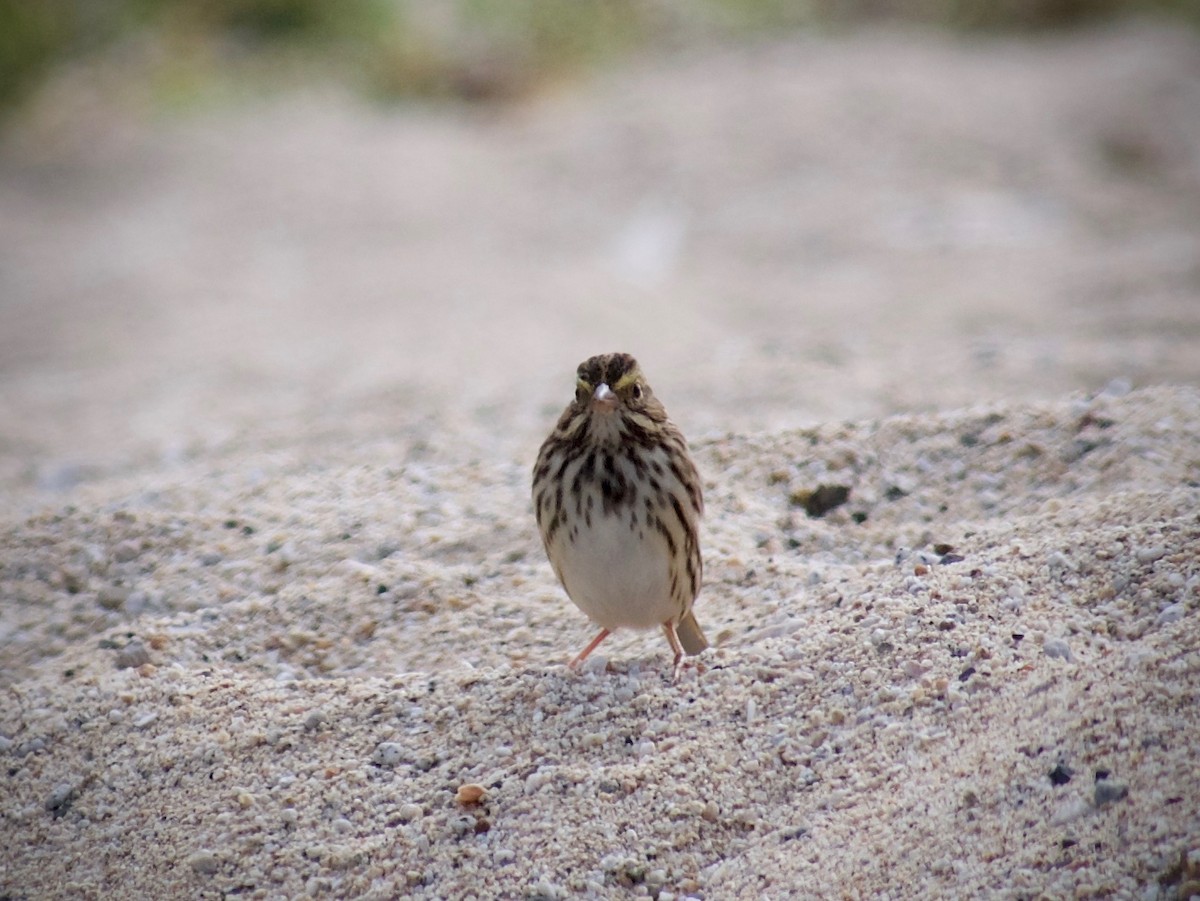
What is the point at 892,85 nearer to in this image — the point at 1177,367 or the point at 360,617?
the point at 1177,367

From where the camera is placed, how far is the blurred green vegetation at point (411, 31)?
1435cm

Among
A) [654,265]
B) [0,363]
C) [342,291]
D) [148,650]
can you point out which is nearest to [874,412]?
[148,650]

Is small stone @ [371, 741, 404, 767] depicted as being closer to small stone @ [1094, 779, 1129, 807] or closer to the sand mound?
the sand mound

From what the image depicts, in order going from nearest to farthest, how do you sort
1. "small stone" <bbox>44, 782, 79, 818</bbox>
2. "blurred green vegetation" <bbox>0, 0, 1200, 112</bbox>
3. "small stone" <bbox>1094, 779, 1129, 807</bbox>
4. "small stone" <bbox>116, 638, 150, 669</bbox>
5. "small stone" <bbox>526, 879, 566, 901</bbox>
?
"small stone" <bbox>1094, 779, 1129, 807</bbox> < "small stone" <bbox>526, 879, 566, 901</bbox> < "small stone" <bbox>44, 782, 79, 818</bbox> < "small stone" <bbox>116, 638, 150, 669</bbox> < "blurred green vegetation" <bbox>0, 0, 1200, 112</bbox>

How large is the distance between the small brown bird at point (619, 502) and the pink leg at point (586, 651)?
6.4 inches

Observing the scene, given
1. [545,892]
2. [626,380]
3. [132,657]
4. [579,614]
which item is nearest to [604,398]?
[626,380]

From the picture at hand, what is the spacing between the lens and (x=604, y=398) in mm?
3893

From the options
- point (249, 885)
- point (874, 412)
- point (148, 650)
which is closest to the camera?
point (249, 885)

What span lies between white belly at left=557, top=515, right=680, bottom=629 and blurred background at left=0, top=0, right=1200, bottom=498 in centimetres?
196

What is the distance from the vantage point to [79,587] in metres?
5.00

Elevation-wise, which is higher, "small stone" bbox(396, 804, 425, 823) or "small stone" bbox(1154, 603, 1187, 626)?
"small stone" bbox(1154, 603, 1187, 626)

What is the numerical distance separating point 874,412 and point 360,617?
8.75 ft

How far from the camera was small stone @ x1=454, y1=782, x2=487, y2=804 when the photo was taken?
3.63 meters

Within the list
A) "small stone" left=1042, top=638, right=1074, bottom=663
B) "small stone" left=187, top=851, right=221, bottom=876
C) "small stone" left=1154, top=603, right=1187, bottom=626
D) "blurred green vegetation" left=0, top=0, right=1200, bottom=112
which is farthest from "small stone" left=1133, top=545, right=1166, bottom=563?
"blurred green vegetation" left=0, top=0, right=1200, bottom=112
